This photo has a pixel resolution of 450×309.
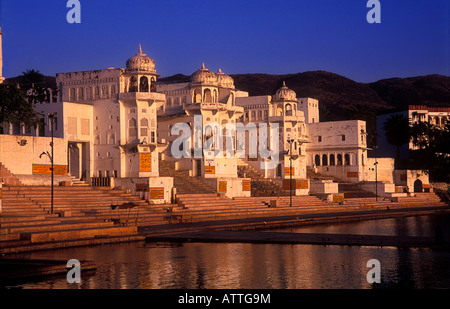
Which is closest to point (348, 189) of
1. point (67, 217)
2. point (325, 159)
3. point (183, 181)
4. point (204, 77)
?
point (325, 159)

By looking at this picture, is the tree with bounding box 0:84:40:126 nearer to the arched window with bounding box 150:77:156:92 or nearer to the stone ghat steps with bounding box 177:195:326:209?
the arched window with bounding box 150:77:156:92

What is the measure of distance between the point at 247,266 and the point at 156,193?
29.6m

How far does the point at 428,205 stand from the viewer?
8331cm

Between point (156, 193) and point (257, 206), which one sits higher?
point (156, 193)

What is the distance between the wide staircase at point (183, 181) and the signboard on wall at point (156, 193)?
4.07m

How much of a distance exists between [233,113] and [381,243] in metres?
41.4

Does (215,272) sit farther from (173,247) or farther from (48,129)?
(48,129)

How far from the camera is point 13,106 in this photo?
48.8 m

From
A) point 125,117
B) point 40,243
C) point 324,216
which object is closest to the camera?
point 40,243

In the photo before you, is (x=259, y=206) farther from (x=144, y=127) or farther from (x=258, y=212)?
(x=144, y=127)

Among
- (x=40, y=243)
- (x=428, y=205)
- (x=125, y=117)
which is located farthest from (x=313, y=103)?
(x=40, y=243)

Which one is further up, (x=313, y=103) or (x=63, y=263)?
(x=313, y=103)

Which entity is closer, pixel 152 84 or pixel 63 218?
pixel 63 218

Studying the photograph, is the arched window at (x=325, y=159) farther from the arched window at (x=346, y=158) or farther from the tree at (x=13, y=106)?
the tree at (x=13, y=106)
